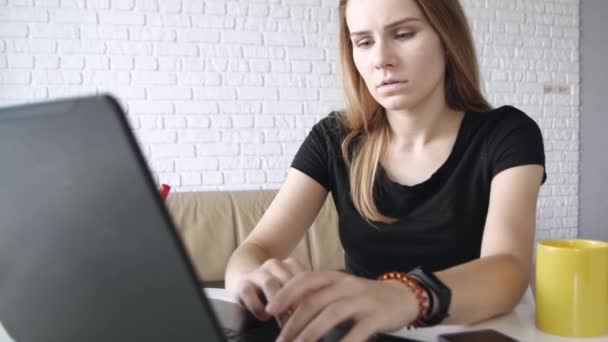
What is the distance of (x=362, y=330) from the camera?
1.67ft

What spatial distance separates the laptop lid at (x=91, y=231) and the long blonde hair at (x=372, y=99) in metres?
0.75

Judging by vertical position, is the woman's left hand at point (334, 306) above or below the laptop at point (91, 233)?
below

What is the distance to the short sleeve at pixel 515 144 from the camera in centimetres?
97

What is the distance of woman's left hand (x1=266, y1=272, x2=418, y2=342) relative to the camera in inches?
19.9

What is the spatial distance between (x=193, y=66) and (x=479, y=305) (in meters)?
2.44

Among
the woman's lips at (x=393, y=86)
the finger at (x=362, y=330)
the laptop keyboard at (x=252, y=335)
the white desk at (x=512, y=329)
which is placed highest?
the woman's lips at (x=393, y=86)

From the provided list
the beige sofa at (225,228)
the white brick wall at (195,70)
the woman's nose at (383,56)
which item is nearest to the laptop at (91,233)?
the woman's nose at (383,56)

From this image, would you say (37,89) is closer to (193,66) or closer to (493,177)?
(193,66)

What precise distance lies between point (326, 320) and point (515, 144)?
0.63 meters

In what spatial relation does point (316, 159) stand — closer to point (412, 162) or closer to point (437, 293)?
point (412, 162)

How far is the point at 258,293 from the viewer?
667 millimetres

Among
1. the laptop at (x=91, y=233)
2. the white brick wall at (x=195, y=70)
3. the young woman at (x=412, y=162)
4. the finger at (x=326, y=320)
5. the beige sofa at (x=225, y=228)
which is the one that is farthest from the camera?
the white brick wall at (x=195, y=70)

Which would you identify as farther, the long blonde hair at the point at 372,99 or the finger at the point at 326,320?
the long blonde hair at the point at 372,99

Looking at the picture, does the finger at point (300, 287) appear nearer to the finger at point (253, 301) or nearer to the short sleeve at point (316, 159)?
the finger at point (253, 301)
